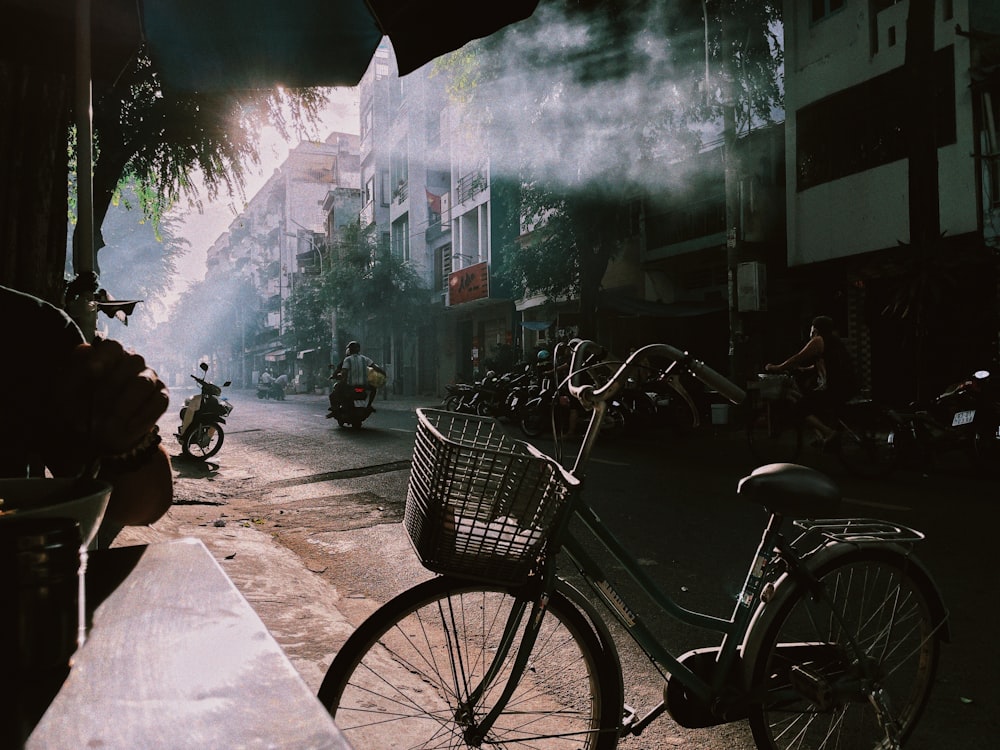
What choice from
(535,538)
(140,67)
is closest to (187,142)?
(140,67)

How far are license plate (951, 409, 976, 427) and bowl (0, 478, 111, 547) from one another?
874cm

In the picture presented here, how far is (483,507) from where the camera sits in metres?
1.66

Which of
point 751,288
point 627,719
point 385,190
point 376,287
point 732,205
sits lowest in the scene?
point 627,719

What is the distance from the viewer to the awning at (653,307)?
1767cm

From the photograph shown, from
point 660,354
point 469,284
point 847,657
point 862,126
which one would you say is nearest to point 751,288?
point 862,126

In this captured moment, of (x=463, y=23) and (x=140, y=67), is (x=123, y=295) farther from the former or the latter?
(x=463, y=23)

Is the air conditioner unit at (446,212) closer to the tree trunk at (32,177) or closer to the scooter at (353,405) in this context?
the scooter at (353,405)

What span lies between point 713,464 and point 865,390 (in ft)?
25.7

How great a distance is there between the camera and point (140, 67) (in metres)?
7.25

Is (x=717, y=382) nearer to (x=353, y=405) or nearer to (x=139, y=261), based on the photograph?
(x=353, y=405)

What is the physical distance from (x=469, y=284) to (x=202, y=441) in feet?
60.9

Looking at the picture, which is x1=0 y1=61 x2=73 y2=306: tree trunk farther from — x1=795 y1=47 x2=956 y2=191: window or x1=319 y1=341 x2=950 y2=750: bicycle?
x1=795 y1=47 x2=956 y2=191: window

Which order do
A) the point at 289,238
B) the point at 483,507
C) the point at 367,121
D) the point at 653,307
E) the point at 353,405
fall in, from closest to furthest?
the point at 483,507
the point at 353,405
the point at 653,307
the point at 367,121
the point at 289,238

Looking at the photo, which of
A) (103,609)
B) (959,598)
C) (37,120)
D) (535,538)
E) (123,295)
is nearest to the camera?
(103,609)
